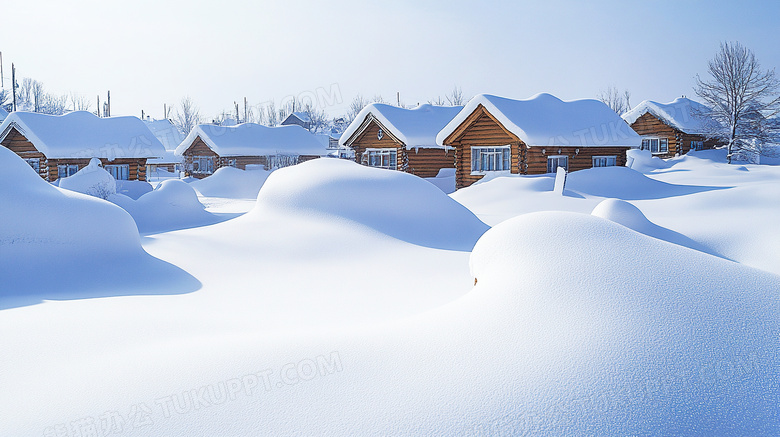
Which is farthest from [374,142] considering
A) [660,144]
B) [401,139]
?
[660,144]

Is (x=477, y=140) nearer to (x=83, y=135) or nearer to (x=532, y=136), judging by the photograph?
(x=532, y=136)

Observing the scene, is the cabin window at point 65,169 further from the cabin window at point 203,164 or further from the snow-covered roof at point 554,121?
the snow-covered roof at point 554,121

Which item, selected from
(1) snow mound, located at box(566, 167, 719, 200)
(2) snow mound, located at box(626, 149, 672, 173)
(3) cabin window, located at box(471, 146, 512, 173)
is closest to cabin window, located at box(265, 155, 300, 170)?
(3) cabin window, located at box(471, 146, 512, 173)

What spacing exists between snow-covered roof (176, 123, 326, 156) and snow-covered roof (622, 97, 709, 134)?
2106cm

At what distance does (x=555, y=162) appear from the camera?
21406 millimetres

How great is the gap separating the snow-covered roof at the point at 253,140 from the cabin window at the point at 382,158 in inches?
318

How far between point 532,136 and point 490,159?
9.41ft

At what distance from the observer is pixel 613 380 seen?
9.04 ft

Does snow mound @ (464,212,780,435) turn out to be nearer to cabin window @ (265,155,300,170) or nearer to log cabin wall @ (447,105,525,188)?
log cabin wall @ (447,105,525,188)

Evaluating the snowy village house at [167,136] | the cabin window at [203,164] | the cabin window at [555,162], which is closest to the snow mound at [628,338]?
the cabin window at [555,162]

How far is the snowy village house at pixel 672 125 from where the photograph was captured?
32.6 m

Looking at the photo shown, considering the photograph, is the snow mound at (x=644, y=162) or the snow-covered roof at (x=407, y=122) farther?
the snow mound at (x=644, y=162)

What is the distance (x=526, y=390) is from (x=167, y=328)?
388 cm

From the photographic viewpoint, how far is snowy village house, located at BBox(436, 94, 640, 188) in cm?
1980
